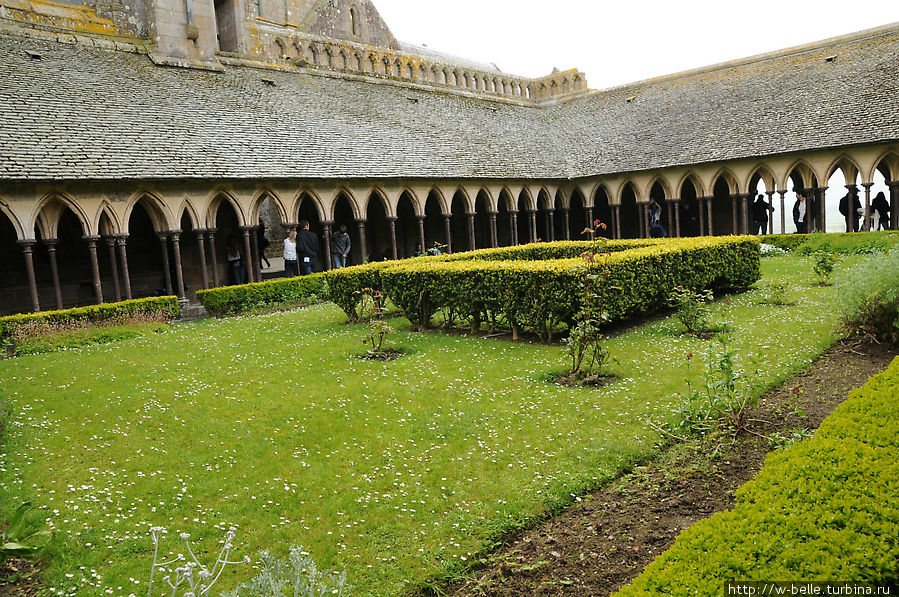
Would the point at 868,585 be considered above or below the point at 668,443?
above

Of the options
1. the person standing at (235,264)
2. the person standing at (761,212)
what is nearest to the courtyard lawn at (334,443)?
the person standing at (235,264)

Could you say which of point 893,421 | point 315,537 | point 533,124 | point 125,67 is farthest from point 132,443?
point 533,124

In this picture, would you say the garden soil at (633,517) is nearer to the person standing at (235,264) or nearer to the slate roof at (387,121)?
the slate roof at (387,121)

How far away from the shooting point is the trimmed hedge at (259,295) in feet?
48.6

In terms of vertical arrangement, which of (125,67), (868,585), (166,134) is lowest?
(868,585)

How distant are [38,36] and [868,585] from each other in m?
21.2

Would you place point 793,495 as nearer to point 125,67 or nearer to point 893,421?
point 893,421

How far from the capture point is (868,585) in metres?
2.40

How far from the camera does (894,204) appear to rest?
1872 centimetres

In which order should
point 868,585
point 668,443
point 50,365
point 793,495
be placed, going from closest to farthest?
1. point 868,585
2. point 793,495
3. point 668,443
4. point 50,365

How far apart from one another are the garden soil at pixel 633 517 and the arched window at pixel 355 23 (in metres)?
25.5

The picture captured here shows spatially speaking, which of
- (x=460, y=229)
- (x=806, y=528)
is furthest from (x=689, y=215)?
(x=806, y=528)

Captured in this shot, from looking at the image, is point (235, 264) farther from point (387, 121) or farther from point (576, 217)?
point (576, 217)

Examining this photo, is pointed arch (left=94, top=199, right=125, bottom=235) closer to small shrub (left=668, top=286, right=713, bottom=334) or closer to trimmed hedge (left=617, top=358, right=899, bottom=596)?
small shrub (left=668, top=286, right=713, bottom=334)
